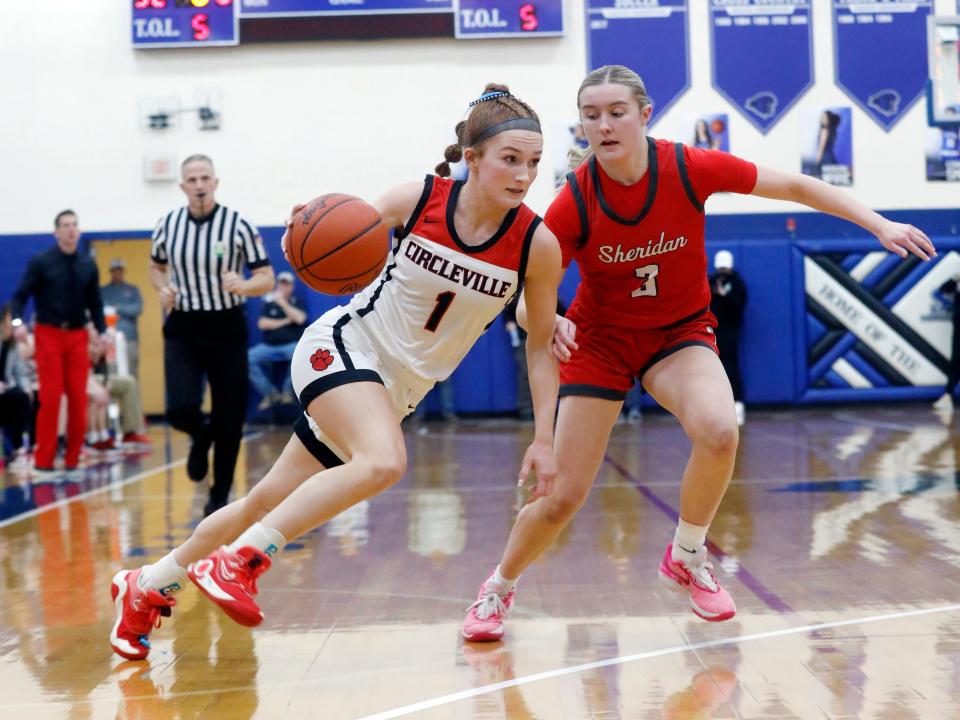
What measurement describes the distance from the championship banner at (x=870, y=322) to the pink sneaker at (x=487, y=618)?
10.6 metres

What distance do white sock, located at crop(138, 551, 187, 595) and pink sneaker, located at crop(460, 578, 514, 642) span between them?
89 cm

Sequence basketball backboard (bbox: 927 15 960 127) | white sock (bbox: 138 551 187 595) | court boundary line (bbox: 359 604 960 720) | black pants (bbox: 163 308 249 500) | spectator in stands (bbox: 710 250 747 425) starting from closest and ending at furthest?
court boundary line (bbox: 359 604 960 720) → white sock (bbox: 138 551 187 595) → black pants (bbox: 163 308 249 500) → basketball backboard (bbox: 927 15 960 127) → spectator in stands (bbox: 710 250 747 425)

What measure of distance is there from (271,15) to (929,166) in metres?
7.92

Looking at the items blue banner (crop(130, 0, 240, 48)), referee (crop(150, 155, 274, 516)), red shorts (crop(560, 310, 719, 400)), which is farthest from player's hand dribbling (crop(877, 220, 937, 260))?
blue banner (crop(130, 0, 240, 48))

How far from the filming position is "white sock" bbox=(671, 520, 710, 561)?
389 cm

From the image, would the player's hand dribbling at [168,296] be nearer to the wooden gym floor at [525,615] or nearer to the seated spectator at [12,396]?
the wooden gym floor at [525,615]

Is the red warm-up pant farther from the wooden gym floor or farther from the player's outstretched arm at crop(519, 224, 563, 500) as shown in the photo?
the player's outstretched arm at crop(519, 224, 563, 500)

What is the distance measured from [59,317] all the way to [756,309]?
318 inches

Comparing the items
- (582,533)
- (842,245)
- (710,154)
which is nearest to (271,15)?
(842,245)

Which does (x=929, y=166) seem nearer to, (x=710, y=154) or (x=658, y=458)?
(x=658, y=458)

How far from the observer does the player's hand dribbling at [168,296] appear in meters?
6.02

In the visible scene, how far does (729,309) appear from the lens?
13039 millimetres

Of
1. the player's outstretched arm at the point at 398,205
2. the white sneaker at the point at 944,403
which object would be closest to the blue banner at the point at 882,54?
the white sneaker at the point at 944,403

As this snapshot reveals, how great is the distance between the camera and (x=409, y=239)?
350 cm
